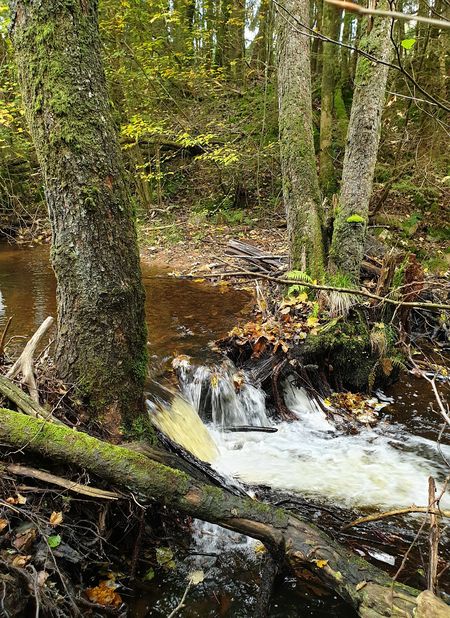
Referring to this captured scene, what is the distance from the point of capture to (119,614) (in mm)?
2520

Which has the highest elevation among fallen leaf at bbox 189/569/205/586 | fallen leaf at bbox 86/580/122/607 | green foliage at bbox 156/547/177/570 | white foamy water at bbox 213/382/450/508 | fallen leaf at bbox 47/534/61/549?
fallen leaf at bbox 47/534/61/549

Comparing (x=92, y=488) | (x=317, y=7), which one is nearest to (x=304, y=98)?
(x=92, y=488)

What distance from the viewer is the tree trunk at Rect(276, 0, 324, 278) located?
6.50 m

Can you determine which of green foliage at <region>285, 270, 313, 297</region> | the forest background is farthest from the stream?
the forest background

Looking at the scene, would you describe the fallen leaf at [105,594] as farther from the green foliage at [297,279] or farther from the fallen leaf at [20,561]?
the green foliage at [297,279]

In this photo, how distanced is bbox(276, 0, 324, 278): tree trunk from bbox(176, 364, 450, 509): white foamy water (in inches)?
82.0

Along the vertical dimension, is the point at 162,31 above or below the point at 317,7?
below

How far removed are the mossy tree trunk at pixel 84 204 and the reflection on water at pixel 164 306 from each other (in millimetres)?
2665

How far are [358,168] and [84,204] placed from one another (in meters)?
4.58

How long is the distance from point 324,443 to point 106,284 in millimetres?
3305

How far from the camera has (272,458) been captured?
481 centimetres

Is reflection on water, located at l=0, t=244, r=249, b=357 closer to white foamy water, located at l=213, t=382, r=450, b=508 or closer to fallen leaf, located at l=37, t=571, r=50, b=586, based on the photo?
white foamy water, located at l=213, t=382, r=450, b=508

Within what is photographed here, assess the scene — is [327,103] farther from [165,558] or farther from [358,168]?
[165,558]

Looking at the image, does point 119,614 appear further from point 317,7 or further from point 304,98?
point 317,7
